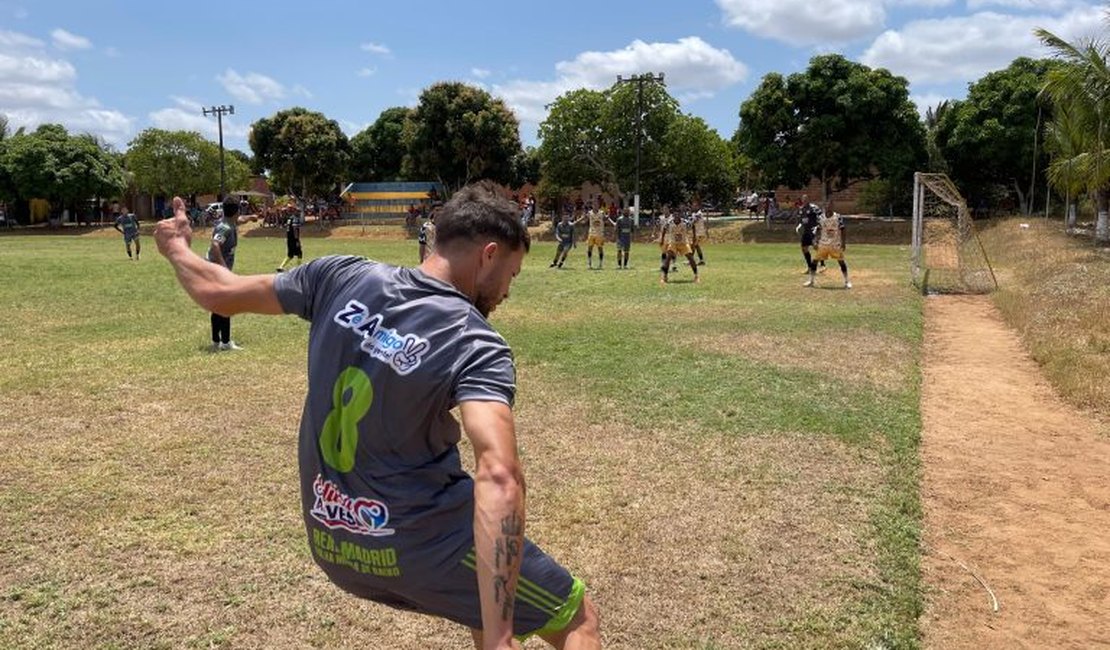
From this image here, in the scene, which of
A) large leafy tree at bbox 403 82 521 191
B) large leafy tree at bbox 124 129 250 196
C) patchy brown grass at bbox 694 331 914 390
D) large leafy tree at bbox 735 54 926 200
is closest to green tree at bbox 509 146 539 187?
large leafy tree at bbox 403 82 521 191

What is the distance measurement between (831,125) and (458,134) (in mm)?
20942

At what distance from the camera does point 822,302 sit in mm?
15984

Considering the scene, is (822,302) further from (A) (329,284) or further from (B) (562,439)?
(A) (329,284)

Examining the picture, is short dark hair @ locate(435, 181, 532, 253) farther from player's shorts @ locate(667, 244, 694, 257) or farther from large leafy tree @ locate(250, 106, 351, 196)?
large leafy tree @ locate(250, 106, 351, 196)

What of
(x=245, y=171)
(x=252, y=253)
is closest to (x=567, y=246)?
(x=252, y=253)

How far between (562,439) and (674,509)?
173 centimetres

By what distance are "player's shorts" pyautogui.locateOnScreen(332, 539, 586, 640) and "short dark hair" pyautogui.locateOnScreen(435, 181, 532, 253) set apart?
0.81 metres

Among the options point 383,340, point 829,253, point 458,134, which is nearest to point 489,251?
point 383,340

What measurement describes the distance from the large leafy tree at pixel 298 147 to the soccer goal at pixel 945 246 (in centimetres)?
3976

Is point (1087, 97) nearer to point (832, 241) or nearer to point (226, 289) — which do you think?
point (832, 241)

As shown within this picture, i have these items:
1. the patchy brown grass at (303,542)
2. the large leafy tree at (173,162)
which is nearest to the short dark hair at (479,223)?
the patchy brown grass at (303,542)

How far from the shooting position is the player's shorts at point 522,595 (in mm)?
2275

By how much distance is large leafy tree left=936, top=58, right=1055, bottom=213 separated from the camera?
40344 mm

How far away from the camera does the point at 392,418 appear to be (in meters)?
2.19
